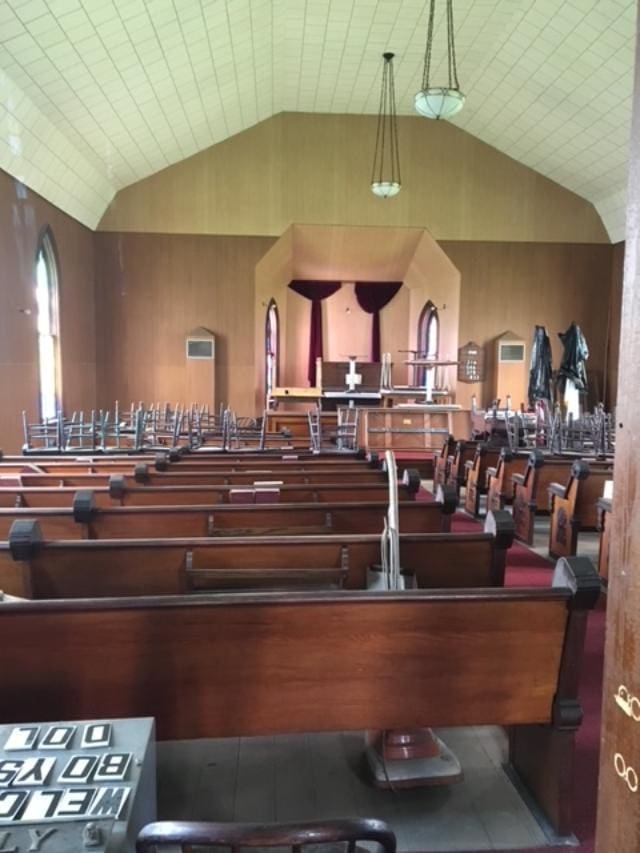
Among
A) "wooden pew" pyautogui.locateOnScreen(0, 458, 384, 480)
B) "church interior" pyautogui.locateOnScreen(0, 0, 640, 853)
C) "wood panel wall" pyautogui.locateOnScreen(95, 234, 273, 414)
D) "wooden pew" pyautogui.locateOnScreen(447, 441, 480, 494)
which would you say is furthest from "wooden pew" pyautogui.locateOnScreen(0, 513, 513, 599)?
"wood panel wall" pyautogui.locateOnScreen(95, 234, 273, 414)

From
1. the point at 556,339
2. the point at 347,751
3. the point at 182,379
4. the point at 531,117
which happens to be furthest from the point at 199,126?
the point at 347,751

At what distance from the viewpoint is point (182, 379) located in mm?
10656

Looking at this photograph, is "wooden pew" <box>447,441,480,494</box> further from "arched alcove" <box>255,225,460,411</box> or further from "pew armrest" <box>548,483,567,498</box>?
"arched alcove" <box>255,225,460,411</box>

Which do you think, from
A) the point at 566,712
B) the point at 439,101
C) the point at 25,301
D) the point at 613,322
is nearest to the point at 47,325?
the point at 25,301

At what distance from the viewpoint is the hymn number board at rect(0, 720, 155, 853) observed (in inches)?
30.2

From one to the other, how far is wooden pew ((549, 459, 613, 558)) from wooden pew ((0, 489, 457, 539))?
1488mm

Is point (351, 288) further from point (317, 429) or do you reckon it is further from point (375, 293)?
point (317, 429)

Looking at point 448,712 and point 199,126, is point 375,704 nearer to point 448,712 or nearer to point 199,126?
point 448,712

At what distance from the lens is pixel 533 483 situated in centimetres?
423

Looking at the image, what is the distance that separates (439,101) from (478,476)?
3.44 m

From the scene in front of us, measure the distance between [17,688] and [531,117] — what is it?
9.98 metres

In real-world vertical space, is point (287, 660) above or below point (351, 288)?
below

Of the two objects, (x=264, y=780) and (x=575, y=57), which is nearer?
(x=264, y=780)

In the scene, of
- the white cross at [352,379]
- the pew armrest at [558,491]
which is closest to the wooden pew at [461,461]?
the pew armrest at [558,491]
